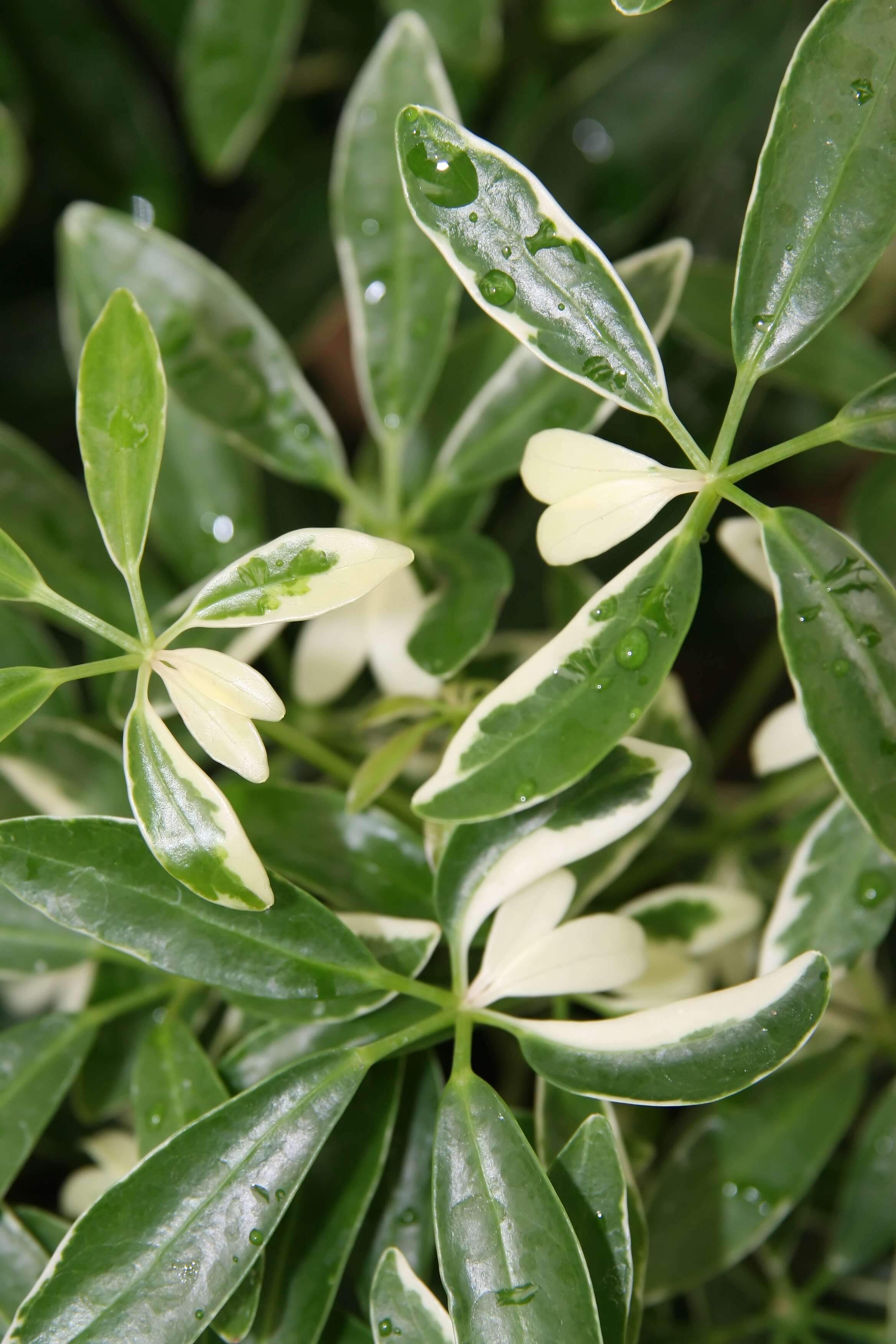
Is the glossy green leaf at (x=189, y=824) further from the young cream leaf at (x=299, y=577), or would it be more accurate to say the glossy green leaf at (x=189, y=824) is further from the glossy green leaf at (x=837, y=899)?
the glossy green leaf at (x=837, y=899)

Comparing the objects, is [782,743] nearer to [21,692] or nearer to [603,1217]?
[603,1217]

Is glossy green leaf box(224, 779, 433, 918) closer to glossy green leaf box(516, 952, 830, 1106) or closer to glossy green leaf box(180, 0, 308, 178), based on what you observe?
glossy green leaf box(516, 952, 830, 1106)

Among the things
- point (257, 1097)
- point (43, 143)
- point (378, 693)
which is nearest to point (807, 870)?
point (257, 1097)

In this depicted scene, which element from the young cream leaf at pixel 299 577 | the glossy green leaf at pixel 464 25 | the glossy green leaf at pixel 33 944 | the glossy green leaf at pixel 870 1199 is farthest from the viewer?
the glossy green leaf at pixel 464 25

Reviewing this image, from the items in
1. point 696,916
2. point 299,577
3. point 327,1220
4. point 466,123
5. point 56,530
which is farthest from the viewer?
point 466,123

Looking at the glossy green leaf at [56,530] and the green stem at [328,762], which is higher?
the glossy green leaf at [56,530]

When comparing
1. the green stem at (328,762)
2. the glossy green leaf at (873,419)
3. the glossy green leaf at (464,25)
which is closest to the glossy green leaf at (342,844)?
the green stem at (328,762)

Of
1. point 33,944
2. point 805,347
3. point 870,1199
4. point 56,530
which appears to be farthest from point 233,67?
point 870,1199

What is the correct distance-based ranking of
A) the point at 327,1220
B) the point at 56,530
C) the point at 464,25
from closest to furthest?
1. the point at 327,1220
2. the point at 56,530
3. the point at 464,25
